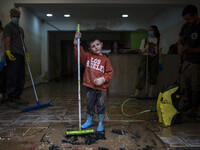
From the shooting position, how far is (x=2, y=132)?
6.46 ft

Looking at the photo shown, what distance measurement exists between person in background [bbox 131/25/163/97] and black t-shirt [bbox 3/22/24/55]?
2.53 meters

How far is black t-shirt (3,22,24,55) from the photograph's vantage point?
305 centimetres

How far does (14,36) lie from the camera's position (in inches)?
124

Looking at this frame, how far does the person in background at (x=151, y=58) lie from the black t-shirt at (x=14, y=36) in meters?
2.53

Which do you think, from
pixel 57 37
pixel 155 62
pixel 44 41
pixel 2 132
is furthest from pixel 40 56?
pixel 2 132

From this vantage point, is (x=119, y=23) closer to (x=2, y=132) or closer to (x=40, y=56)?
(x=40, y=56)

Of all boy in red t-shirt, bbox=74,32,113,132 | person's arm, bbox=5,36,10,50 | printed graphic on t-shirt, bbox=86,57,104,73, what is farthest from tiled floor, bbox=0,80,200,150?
person's arm, bbox=5,36,10,50

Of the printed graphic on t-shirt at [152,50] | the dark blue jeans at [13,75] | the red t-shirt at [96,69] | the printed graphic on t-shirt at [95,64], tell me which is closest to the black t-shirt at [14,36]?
the dark blue jeans at [13,75]

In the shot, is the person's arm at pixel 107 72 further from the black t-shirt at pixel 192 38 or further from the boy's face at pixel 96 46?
the black t-shirt at pixel 192 38

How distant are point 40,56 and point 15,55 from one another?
4910 millimetres

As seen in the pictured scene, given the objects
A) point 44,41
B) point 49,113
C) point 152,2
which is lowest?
point 49,113

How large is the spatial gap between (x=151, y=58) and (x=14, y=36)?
9.30 feet

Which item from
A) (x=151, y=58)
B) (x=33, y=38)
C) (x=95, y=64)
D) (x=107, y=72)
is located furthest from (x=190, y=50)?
(x=33, y=38)

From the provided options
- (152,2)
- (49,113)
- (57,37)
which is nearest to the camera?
(49,113)
